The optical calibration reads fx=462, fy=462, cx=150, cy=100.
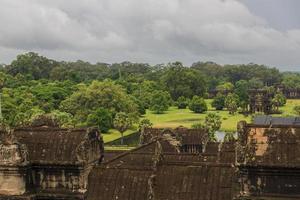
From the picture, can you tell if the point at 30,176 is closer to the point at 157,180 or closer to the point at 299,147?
the point at 157,180

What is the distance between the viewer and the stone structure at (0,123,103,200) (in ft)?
57.4

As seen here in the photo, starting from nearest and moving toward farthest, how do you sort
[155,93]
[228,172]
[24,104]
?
[228,172]
[24,104]
[155,93]

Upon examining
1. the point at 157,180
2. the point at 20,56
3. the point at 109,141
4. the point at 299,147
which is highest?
the point at 20,56

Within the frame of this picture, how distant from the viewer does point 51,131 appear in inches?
731

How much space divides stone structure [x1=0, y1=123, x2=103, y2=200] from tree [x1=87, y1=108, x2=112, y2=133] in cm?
5826

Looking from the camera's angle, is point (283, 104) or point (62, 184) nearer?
point (62, 184)

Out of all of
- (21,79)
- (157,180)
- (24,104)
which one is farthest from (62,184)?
(21,79)

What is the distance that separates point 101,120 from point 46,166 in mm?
59273

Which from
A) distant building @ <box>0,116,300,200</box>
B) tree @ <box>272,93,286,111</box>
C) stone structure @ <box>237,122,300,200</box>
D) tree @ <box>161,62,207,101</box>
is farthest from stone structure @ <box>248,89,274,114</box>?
stone structure @ <box>237,122,300,200</box>

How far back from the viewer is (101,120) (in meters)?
76.9

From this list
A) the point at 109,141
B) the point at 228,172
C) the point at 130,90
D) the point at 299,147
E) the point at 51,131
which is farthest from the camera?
the point at 130,90

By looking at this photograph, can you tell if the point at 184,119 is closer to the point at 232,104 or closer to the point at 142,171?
the point at 232,104

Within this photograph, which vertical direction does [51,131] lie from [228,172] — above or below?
above

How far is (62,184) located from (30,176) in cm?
129
